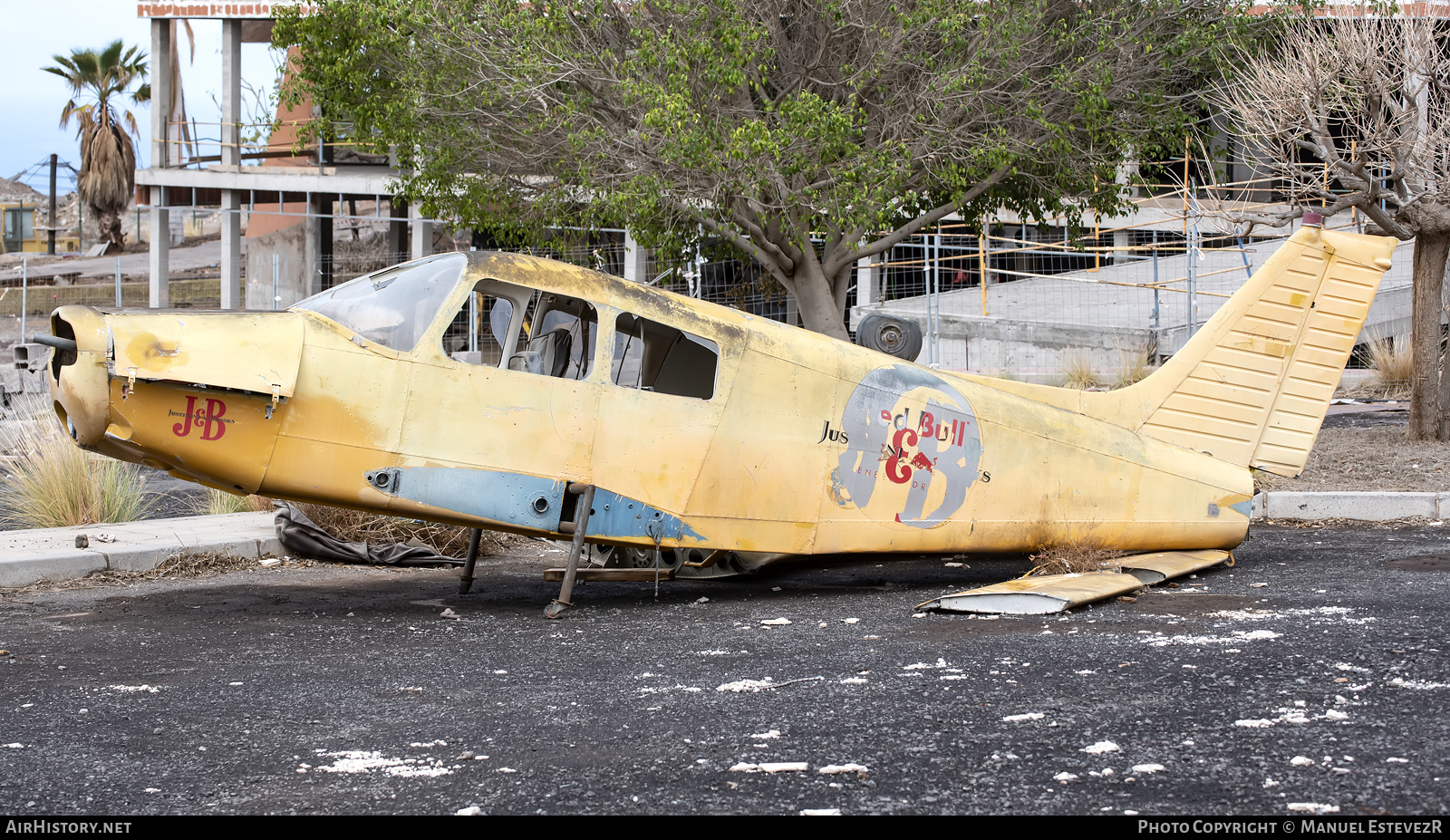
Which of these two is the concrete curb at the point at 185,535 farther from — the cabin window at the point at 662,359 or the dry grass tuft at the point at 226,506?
the cabin window at the point at 662,359

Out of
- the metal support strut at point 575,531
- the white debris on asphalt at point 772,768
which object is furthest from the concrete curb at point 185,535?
the white debris on asphalt at point 772,768

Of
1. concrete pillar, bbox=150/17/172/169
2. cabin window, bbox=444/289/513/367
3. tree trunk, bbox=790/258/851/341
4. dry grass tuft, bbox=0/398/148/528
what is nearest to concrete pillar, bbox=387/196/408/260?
concrete pillar, bbox=150/17/172/169

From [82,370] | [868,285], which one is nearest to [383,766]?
[82,370]

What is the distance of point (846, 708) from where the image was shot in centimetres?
434

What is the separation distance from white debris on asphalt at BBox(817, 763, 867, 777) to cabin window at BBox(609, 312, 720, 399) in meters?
3.39

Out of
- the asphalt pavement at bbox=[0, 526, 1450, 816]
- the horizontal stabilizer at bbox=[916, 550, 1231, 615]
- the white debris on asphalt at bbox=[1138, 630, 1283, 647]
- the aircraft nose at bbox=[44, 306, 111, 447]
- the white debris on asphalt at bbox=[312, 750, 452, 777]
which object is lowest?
the white debris on asphalt at bbox=[312, 750, 452, 777]

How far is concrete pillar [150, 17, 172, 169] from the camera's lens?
1028 inches

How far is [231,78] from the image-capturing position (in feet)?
83.5

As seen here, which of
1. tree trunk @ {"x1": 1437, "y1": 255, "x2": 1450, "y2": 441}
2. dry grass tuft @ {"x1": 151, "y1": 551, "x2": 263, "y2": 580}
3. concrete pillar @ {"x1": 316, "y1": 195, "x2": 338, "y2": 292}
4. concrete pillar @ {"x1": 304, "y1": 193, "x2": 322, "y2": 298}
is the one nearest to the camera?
dry grass tuft @ {"x1": 151, "y1": 551, "x2": 263, "y2": 580}

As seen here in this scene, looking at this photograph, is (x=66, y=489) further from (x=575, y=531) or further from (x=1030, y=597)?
(x=1030, y=597)

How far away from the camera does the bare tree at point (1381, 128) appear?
10.7 m

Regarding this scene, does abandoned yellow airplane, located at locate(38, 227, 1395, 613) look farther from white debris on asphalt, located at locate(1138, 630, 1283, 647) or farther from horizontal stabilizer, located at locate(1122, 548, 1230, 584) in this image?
white debris on asphalt, located at locate(1138, 630, 1283, 647)

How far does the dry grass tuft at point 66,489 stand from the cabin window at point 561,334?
4.81m
